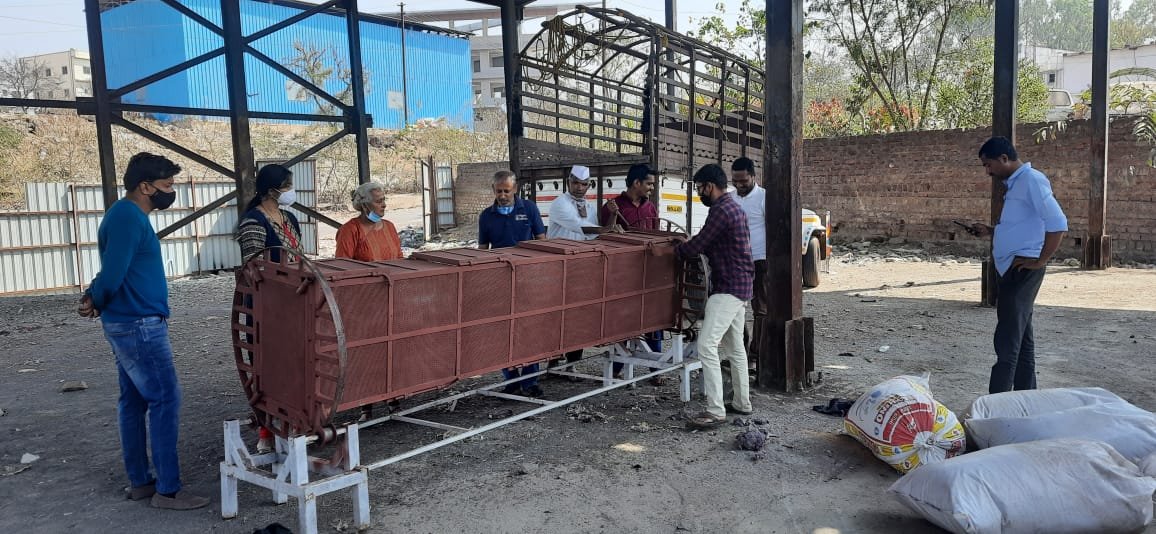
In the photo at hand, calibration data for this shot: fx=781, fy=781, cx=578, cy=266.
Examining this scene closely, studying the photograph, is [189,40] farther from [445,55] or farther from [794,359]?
[794,359]

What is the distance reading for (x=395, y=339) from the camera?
147 inches

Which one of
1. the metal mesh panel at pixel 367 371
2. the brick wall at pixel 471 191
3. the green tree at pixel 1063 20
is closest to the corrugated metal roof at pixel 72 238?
the brick wall at pixel 471 191

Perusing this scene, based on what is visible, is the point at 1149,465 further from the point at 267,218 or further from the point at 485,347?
the point at 267,218

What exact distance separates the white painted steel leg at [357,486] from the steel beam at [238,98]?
5.28m

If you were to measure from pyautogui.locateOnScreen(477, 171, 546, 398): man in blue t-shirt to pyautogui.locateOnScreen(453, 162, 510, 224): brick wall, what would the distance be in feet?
50.0

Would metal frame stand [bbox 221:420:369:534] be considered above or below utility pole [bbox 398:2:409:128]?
below

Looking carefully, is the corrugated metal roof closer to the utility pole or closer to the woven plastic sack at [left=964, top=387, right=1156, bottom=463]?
the woven plastic sack at [left=964, top=387, right=1156, bottom=463]

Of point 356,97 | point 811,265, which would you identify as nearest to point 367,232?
point 356,97

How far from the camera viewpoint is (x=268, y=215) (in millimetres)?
4465

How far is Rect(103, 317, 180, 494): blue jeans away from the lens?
147 inches

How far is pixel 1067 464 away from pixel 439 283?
116 inches

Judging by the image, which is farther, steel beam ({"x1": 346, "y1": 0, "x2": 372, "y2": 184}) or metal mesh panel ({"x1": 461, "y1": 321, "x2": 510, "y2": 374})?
steel beam ({"x1": 346, "y1": 0, "x2": 372, "y2": 184})

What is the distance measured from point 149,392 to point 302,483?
3.25 ft

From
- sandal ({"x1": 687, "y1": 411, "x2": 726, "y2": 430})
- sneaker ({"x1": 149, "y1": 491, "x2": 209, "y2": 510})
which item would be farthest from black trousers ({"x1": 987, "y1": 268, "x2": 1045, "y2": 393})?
sneaker ({"x1": 149, "y1": 491, "x2": 209, "y2": 510})
